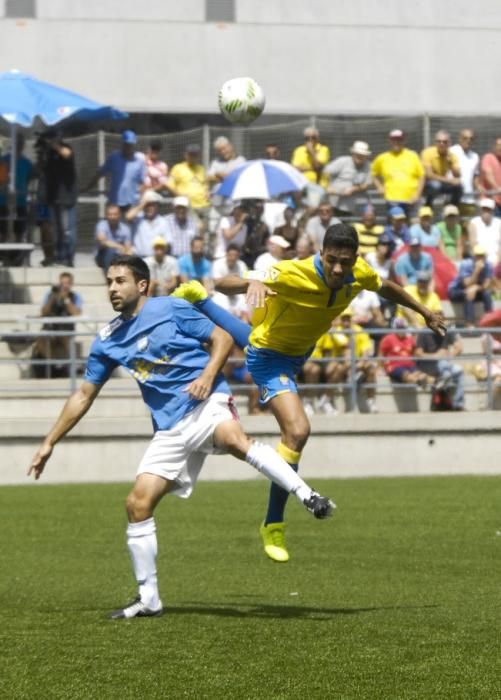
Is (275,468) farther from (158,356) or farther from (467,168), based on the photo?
(467,168)

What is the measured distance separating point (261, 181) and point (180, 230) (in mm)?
1264

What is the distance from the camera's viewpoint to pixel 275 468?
9.27 metres

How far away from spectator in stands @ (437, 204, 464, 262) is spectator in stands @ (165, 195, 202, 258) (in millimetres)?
3232

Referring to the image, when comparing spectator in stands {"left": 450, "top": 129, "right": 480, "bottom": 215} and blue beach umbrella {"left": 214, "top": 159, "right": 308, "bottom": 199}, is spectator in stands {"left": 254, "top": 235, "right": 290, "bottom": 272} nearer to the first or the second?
blue beach umbrella {"left": 214, "top": 159, "right": 308, "bottom": 199}

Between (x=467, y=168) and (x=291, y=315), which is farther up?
(x=467, y=168)

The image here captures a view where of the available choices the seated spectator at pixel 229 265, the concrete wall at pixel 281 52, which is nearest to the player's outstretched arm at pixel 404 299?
the seated spectator at pixel 229 265

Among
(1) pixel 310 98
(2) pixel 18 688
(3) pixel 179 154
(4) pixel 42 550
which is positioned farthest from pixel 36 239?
(2) pixel 18 688

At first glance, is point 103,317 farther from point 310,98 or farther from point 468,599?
point 468,599

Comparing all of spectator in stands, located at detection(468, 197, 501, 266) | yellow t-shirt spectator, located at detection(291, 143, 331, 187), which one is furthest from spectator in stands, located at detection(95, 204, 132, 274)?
spectator in stands, located at detection(468, 197, 501, 266)

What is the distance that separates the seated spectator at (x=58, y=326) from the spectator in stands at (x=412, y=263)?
3.80 metres

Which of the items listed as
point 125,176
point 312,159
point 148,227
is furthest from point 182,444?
point 312,159

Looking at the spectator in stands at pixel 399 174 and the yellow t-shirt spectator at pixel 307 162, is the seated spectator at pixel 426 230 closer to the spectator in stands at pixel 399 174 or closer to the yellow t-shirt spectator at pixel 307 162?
the spectator in stands at pixel 399 174

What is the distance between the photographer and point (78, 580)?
38.0 ft

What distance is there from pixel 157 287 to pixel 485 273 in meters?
4.25
